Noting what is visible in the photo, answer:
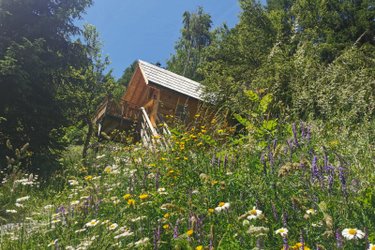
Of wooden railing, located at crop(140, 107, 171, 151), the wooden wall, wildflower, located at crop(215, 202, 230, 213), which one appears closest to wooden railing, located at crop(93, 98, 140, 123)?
the wooden wall

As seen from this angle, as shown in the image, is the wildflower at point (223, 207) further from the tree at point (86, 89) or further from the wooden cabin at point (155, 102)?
the wooden cabin at point (155, 102)

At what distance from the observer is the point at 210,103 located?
18172 mm

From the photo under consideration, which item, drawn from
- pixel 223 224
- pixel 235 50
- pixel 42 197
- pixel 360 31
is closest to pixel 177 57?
pixel 235 50

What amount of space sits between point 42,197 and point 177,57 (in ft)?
130

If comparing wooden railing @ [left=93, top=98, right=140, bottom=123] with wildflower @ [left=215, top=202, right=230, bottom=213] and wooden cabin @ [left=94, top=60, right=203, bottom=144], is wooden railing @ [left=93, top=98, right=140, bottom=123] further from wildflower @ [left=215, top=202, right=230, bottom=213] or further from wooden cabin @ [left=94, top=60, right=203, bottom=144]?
wildflower @ [left=215, top=202, right=230, bottom=213]

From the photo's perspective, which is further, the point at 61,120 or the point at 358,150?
the point at 61,120

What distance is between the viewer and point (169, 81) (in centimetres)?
1984

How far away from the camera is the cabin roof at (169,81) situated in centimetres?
1889

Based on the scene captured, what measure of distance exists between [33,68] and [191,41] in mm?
35588

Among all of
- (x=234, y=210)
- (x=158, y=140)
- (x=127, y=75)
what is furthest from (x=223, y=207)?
(x=127, y=75)

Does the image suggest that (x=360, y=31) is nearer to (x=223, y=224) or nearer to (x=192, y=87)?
(x=192, y=87)

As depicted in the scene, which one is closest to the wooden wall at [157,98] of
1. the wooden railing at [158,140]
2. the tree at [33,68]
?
the tree at [33,68]

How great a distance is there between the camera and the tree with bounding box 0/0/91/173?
10.8 metres

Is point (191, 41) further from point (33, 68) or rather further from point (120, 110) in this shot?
point (33, 68)
